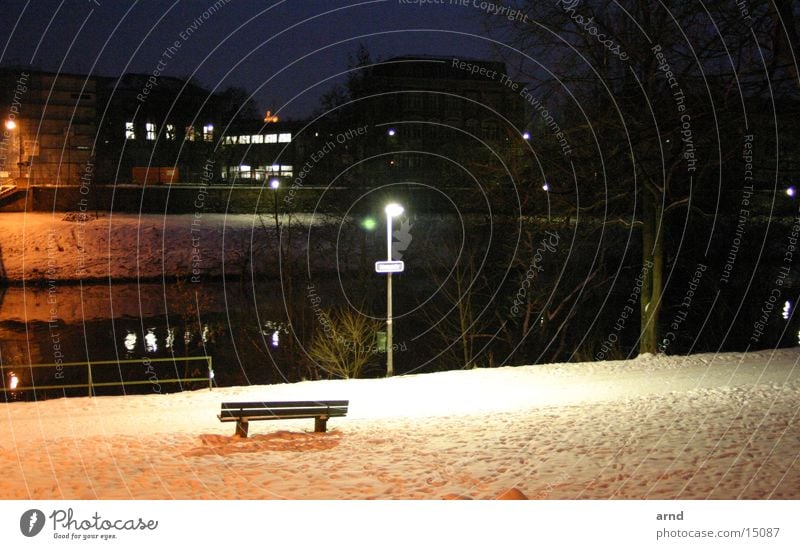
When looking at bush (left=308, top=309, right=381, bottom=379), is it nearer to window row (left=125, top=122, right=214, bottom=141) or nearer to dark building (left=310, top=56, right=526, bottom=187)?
dark building (left=310, top=56, right=526, bottom=187)

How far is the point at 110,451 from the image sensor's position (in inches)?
505

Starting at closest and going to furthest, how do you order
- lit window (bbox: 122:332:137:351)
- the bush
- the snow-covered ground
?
the snow-covered ground < the bush < lit window (bbox: 122:332:137:351)

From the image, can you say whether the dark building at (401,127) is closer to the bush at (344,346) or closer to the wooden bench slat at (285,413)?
the bush at (344,346)

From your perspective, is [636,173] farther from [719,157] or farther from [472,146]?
[472,146]

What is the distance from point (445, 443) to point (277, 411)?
9.88 feet

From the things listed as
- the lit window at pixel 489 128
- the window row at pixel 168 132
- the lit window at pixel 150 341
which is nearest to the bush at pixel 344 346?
the lit window at pixel 150 341

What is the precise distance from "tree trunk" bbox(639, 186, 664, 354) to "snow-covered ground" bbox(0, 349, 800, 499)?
475cm

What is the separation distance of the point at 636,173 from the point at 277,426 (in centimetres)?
1271

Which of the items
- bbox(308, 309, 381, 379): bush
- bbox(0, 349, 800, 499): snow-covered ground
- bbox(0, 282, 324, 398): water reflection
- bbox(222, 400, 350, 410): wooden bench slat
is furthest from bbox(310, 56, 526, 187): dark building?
bbox(222, 400, 350, 410): wooden bench slat

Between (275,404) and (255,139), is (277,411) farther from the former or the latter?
(255,139)

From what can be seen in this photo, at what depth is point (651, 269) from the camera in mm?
25438

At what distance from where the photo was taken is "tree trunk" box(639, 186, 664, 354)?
24.6 m

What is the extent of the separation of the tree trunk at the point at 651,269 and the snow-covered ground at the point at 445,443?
15.6ft

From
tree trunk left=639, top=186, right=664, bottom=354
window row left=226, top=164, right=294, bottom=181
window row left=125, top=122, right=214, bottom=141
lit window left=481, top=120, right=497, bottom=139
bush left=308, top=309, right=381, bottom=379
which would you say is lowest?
bush left=308, top=309, right=381, bottom=379
